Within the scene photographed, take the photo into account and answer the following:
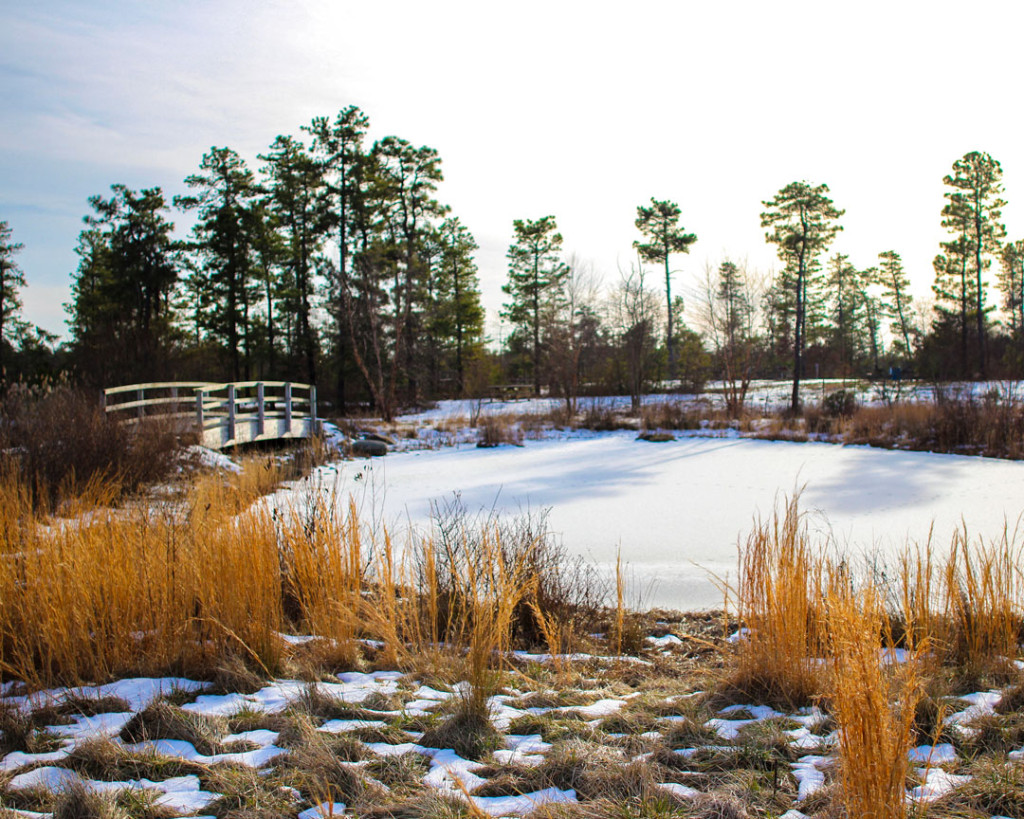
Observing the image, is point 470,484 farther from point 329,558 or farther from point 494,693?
point 494,693

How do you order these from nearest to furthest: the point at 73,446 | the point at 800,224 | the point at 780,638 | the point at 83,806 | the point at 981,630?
the point at 83,806, the point at 780,638, the point at 981,630, the point at 73,446, the point at 800,224

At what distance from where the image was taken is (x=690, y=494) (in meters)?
9.89

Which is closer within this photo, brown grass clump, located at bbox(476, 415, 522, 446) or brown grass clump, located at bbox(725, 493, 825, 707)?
brown grass clump, located at bbox(725, 493, 825, 707)

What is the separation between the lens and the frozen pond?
248 inches

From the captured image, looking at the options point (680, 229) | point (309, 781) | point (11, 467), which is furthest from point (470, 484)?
point (680, 229)

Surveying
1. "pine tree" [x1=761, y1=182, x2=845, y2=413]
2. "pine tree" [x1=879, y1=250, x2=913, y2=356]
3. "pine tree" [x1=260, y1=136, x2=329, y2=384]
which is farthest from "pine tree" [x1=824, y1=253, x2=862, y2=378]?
"pine tree" [x1=260, y1=136, x2=329, y2=384]

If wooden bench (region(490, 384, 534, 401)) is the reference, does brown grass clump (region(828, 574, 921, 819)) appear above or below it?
below

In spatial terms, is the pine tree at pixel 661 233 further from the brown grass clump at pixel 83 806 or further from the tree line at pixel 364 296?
the brown grass clump at pixel 83 806

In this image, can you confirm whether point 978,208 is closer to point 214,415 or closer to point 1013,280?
point 1013,280

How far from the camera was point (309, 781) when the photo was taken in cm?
223

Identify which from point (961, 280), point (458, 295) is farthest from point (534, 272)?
point (961, 280)

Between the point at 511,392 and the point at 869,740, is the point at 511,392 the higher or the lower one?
the higher one

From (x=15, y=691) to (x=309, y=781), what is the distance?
6.25 ft

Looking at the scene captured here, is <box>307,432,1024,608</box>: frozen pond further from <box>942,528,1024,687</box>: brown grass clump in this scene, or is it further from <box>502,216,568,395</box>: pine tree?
<box>502,216,568,395</box>: pine tree
